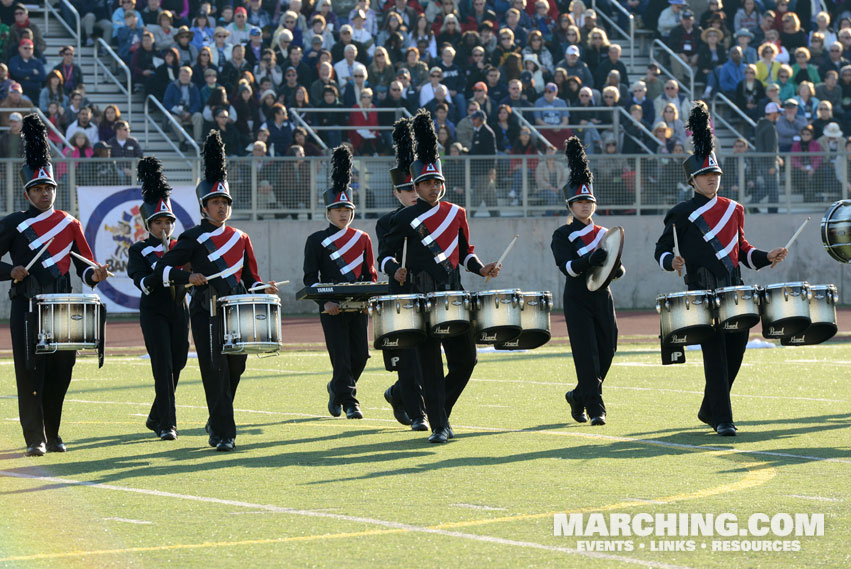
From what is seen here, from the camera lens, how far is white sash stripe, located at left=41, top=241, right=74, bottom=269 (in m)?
10.8

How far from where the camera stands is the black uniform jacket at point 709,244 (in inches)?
443

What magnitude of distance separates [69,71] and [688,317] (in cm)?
1618

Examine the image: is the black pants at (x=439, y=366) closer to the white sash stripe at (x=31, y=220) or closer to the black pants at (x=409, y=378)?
the black pants at (x=409, y=378)

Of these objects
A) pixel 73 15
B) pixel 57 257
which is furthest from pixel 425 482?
pixel 73 15

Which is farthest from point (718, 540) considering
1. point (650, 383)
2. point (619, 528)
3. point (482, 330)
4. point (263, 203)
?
point (263, 203)

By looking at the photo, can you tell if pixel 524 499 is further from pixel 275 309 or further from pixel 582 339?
pixel 582 339

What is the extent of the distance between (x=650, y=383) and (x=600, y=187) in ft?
31.6

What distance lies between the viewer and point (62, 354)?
10969 mm

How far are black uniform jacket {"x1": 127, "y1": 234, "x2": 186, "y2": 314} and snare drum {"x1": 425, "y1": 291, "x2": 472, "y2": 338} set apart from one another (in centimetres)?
208

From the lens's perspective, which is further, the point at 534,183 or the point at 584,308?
the point at 534,183

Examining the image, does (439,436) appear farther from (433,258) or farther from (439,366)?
(433,258)

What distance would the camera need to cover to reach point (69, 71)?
2491 centimetres

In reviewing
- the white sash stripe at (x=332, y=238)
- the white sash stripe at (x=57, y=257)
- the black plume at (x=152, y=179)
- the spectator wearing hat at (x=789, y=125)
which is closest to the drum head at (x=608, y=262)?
the white sash stripe at (x=332, y=238)

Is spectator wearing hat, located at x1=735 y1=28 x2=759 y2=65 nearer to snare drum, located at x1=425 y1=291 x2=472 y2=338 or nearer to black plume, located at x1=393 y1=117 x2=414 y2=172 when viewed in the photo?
black plume, located at x1=393 y1=117 x2=414 y2=172
